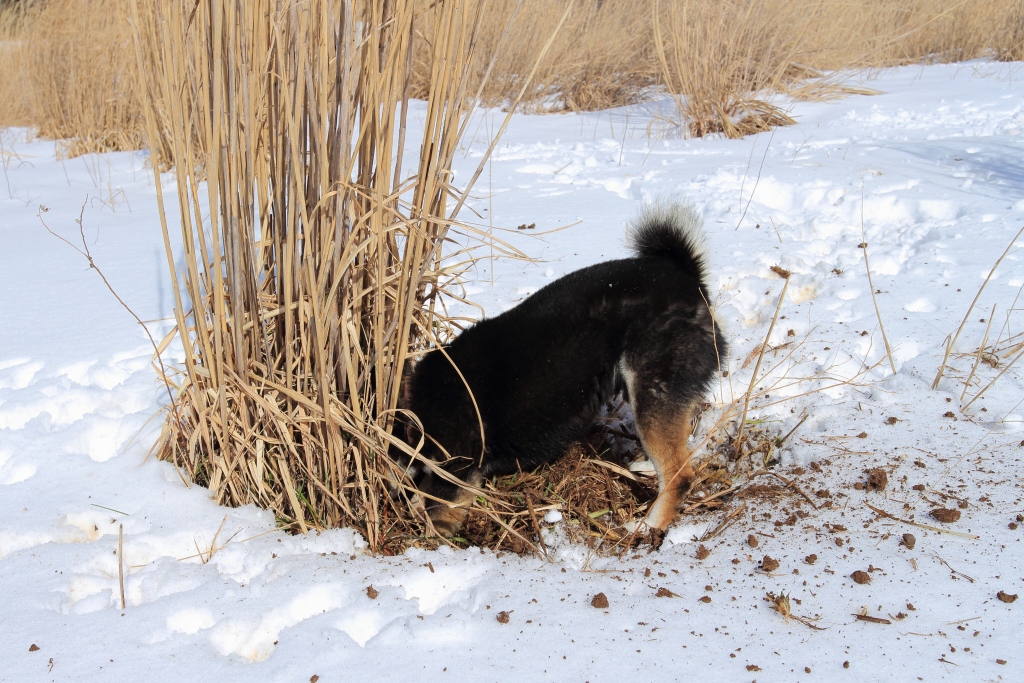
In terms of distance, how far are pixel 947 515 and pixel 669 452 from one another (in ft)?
2.51

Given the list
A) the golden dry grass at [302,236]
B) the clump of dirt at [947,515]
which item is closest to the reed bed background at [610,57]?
the golden dry grass at [302,236]

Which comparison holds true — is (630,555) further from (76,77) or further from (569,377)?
(76,77)

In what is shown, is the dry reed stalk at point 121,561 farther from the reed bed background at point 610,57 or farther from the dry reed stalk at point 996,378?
the reed bed background at point 610,57

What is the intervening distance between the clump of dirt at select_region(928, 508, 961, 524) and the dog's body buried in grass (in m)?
0.68

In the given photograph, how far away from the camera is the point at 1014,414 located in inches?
92.7

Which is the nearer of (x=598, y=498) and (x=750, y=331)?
(x=598, y=498)

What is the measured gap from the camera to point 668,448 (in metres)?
2.29

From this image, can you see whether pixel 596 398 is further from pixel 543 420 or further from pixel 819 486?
pixel 819 486

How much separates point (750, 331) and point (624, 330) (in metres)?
0.94

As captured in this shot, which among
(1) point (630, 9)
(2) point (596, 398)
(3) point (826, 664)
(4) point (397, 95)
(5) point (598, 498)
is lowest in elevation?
(5) point (598, 498)

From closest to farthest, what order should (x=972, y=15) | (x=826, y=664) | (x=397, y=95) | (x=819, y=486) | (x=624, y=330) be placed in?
(x=826, y=664)
(x=397, y=95)
(x=819, y=486)
(x=624, y=330)
(x=972, y=15)

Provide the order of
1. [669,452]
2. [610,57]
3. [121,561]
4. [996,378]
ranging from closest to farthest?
[121,561], [669,452], [996,378], [610,57]

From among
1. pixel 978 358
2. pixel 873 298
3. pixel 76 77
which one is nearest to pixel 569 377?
pixel 873 298

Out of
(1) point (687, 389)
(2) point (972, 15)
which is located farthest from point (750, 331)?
(2) point (972, 15)
